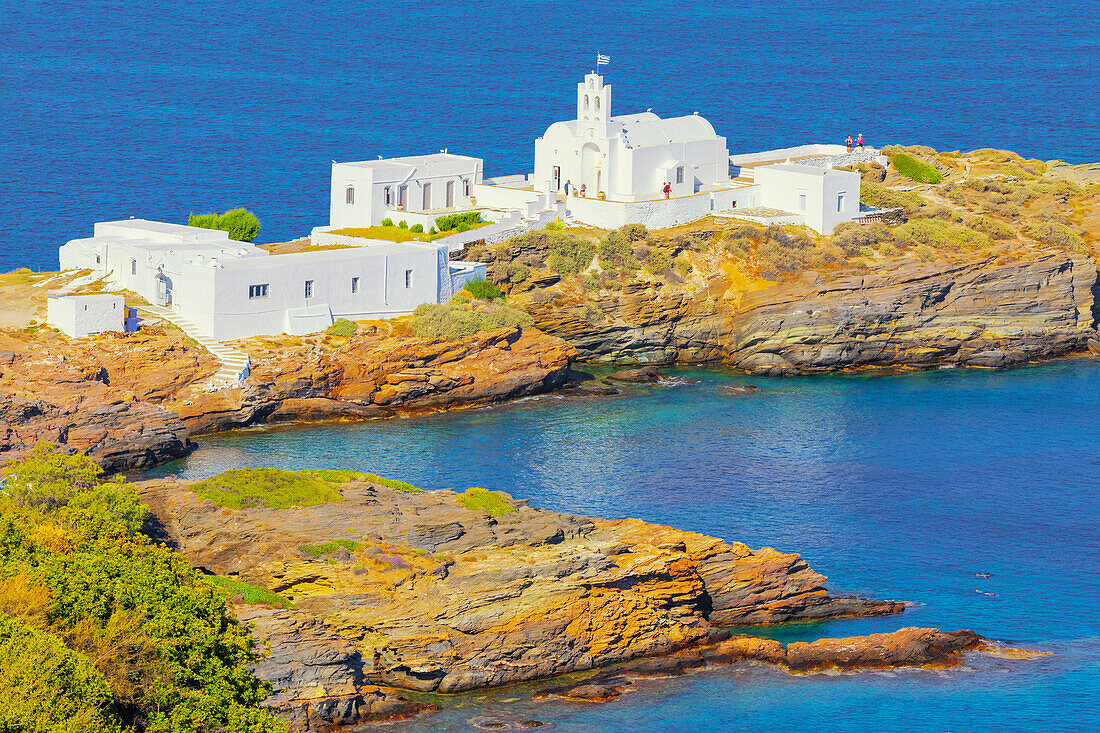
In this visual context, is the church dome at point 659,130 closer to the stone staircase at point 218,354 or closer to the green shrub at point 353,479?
the stone staircase at point 218,354


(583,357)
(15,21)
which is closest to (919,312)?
(583,357)

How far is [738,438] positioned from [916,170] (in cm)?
3834

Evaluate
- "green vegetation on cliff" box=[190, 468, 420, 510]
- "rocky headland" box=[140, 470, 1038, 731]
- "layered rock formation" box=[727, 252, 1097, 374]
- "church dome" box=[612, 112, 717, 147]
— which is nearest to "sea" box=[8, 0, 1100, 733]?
"rocky headland" box=[140, 470, 1038, 731]

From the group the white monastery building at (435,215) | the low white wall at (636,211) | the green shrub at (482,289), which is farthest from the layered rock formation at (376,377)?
the low white wall at (636,211)

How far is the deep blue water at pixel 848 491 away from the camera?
46125 millimetres

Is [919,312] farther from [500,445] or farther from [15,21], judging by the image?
[15,21]

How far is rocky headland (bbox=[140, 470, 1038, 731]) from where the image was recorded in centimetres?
4547

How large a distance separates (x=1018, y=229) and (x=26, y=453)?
57735mm

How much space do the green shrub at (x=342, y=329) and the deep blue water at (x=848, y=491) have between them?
6.32 metres

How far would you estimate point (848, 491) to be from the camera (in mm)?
64250

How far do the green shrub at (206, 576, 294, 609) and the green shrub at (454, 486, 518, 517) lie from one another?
7893 millimetres

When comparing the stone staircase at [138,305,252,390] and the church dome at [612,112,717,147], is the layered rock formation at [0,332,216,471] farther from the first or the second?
the church dome at [612,112,717,147]

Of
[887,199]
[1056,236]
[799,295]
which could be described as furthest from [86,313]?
[1056,236]

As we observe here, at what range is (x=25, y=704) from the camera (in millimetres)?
31203
